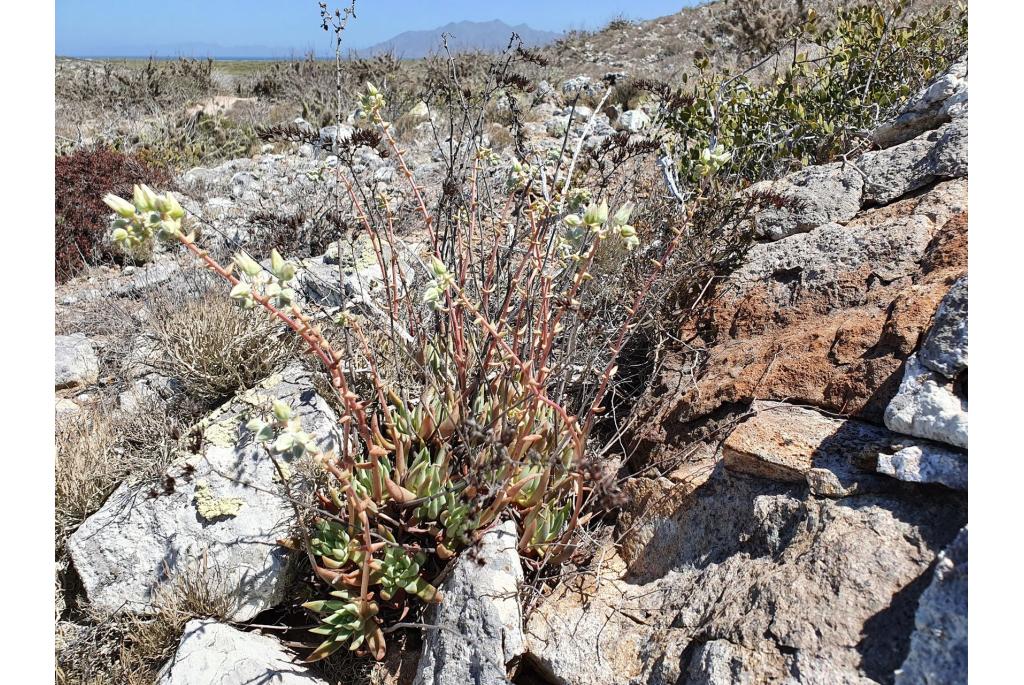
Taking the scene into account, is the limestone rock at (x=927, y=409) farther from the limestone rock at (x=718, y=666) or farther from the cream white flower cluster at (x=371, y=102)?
the cream white flower cluster at (x=371, y=102)

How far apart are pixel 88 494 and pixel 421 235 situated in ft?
10.3

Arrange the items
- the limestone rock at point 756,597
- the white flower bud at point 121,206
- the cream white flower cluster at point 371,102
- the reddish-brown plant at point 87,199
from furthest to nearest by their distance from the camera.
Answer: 1. the reddish-brown plant at point 87,199
2. the cream white flower cluster at point 371,102
3. the limestone rock at point 756,597
4. the white flower bud at point 121,206

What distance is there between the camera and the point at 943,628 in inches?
A: 54.8

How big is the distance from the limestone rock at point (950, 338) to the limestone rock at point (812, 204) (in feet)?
4.71

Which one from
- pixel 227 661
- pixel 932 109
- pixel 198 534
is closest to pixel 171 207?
pixel 227 661

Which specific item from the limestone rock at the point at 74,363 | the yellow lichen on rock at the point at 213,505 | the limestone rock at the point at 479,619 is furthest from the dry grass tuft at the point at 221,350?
the limestone rock at the point at 479,619

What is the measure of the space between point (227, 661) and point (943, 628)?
2250 mm

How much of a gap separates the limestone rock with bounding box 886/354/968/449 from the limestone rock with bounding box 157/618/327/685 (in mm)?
2141

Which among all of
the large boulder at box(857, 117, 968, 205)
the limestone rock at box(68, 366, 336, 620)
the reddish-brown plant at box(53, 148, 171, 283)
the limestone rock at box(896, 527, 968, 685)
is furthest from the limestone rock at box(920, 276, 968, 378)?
the reddish-brown plant at box(53, 148, 171, 283)

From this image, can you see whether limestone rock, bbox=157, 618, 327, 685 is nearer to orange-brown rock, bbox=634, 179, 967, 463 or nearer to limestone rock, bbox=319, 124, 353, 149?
orange-brown rock, bbox=634, 179, 967, 463

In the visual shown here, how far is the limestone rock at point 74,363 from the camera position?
4.07 metres

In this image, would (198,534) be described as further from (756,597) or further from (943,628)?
(943,628)

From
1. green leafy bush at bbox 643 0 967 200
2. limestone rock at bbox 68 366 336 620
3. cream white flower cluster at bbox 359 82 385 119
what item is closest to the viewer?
cream white flower cluster at bbox 359 82 385 119

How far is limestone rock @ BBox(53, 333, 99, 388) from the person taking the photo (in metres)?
4.07
